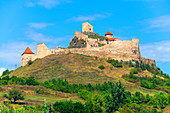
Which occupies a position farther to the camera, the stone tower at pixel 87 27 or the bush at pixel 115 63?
the stone tower at pixel 87 27

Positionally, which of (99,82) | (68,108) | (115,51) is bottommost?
(68,108)

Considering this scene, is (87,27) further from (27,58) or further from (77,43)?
(27,58)

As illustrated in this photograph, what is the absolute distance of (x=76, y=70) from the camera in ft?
271

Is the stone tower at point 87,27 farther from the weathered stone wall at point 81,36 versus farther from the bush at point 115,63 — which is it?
the bush at point 115,63

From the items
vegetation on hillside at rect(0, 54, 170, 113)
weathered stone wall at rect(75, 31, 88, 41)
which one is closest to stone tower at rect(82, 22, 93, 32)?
weathered stone wall at rect(75, 31, 88, 41)

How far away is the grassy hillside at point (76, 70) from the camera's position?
3031 inches

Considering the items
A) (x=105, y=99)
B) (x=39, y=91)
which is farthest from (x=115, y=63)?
(x=105, y=99)

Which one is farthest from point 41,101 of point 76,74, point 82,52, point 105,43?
point 105,43

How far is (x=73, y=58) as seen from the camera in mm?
88500

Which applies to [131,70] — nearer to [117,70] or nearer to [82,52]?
[117,70]

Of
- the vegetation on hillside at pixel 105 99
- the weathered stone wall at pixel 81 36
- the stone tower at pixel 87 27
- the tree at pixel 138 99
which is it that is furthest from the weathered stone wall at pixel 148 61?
the tree at pixel 138 99

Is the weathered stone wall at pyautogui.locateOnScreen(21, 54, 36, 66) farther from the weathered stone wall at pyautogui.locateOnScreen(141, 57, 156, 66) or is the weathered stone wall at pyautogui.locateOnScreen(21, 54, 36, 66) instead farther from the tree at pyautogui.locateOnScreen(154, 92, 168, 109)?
the tree at pyautogui.locateOnScreen(154, 92, 168, 109)

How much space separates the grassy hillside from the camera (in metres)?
77.0

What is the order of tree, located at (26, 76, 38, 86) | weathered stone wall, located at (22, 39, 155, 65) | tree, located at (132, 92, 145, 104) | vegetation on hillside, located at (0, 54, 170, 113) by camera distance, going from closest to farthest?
vegetation on hillside, located at (0, 54, 170, 113)
tree, located at (132, 92, 145, 104)
tree, located at (26, 76, 38, 86)
weathered stone wall, located at (22, 39, 155, 65)
